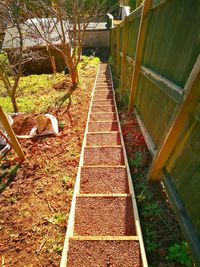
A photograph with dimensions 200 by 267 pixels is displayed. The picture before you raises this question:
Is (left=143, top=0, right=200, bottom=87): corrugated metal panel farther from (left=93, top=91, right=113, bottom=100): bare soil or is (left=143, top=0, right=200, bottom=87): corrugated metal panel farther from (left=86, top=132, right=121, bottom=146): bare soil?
(left=93, top=91, right=113, bottom=100): bare soil

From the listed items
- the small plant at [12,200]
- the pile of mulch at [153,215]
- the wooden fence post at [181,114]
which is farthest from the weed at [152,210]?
the small plant at [12,200]

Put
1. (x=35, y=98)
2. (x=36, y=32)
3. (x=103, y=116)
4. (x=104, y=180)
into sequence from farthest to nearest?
(x=35, y=98) < (x=36, y=32) < (x=103, y=116) < (x=104, y=180)

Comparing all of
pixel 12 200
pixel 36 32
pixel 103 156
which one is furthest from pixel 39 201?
pixel 36 32

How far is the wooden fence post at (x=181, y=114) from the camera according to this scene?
151 centimetres

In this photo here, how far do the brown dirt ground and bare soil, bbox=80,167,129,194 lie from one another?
0.25m

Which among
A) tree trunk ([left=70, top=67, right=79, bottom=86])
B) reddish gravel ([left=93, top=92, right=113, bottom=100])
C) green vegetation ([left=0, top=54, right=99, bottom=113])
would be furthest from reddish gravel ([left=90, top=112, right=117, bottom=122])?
tree trunk ([left=70, top=67, right=79, bottom=86])

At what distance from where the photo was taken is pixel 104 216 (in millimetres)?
2322

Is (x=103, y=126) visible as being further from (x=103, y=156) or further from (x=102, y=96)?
(x=102, y=96)

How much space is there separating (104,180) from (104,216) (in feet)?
2.04

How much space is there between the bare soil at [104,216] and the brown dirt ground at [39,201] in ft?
0.82

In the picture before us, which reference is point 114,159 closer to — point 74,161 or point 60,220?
point 74,161

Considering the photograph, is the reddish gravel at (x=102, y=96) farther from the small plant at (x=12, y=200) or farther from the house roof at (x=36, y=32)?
the small plant at (x=12, y=200)

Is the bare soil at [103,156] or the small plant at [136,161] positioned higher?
the small plant at [136,161]

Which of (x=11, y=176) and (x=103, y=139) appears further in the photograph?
(x=103, y=139)
